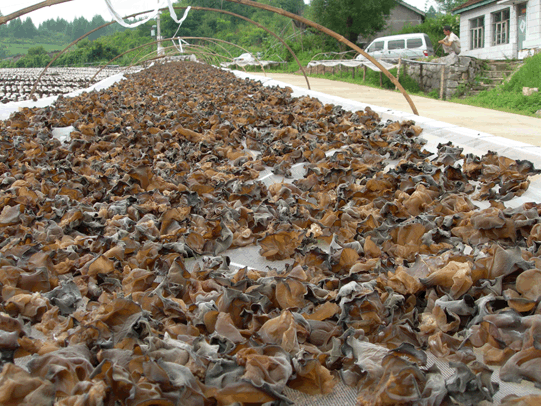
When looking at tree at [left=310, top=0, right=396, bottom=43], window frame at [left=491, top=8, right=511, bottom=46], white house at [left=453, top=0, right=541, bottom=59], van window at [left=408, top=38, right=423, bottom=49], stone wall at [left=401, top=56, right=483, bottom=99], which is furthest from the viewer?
tree at [left=310, top=0, right=396, bottom=43]

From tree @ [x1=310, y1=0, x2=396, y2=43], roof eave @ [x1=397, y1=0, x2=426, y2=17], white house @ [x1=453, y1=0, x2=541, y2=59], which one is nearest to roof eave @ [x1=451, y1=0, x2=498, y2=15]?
white house @ [x1=453, y1=0, x2=541, y2=59]

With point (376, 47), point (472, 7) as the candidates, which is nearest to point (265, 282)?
point (376, 47)

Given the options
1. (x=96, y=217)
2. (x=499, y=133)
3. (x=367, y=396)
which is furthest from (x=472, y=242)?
(x=499, y=133)

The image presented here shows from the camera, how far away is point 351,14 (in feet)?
79.3

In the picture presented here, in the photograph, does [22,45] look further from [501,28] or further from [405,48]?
[501,28]

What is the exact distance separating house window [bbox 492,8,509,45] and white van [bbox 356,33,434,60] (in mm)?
2044

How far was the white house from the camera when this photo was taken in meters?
12.6

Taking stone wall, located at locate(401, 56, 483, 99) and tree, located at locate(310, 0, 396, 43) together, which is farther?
tree, located at locate(310, 0, 396, 43)

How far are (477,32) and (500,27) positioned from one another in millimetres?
1412

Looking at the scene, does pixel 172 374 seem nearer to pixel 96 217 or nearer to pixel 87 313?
pixel 87 313

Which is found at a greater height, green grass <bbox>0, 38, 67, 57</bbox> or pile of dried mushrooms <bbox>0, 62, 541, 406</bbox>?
green grass <bbox>0, 38, 67, 57</bbox>

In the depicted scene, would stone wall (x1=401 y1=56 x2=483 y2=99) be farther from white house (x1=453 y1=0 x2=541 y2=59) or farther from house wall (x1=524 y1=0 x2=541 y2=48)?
house wall (x1=524 y1=0 x2=541 y2=48)

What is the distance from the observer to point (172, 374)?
935mm

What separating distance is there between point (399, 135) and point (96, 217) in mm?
2316
